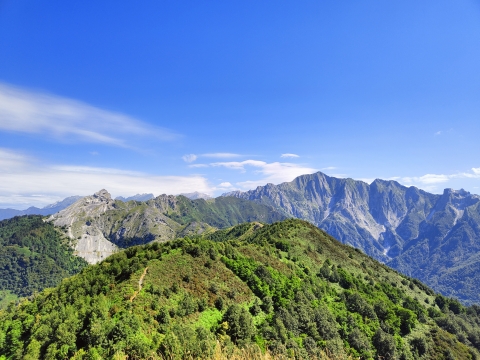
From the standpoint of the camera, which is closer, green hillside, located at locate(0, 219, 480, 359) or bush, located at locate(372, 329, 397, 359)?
green hillside, located at locate(0, 219, 480, 359)

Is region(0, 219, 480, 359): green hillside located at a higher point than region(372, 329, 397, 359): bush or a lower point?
higher

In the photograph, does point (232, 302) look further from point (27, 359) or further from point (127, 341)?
point (27, 359)

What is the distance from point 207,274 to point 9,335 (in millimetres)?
33594

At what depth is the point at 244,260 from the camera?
66.6 m

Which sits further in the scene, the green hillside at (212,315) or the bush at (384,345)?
the bush at (384,345)

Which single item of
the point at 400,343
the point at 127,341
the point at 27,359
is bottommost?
the point at 400,343

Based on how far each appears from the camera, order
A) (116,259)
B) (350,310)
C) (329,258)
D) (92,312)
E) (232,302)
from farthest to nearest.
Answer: (329,258)
(350,310)
(116,259)
(232,302)
(92,312)

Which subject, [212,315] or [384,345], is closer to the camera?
[212,315]

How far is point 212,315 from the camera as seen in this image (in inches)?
1668

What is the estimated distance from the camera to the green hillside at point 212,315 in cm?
3084

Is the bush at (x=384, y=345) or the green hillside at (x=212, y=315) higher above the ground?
the green hillside at (x=212, y=315)

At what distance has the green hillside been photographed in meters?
30.8

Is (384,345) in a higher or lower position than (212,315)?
lower

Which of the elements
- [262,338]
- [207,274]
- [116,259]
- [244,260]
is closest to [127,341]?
[262,338]
